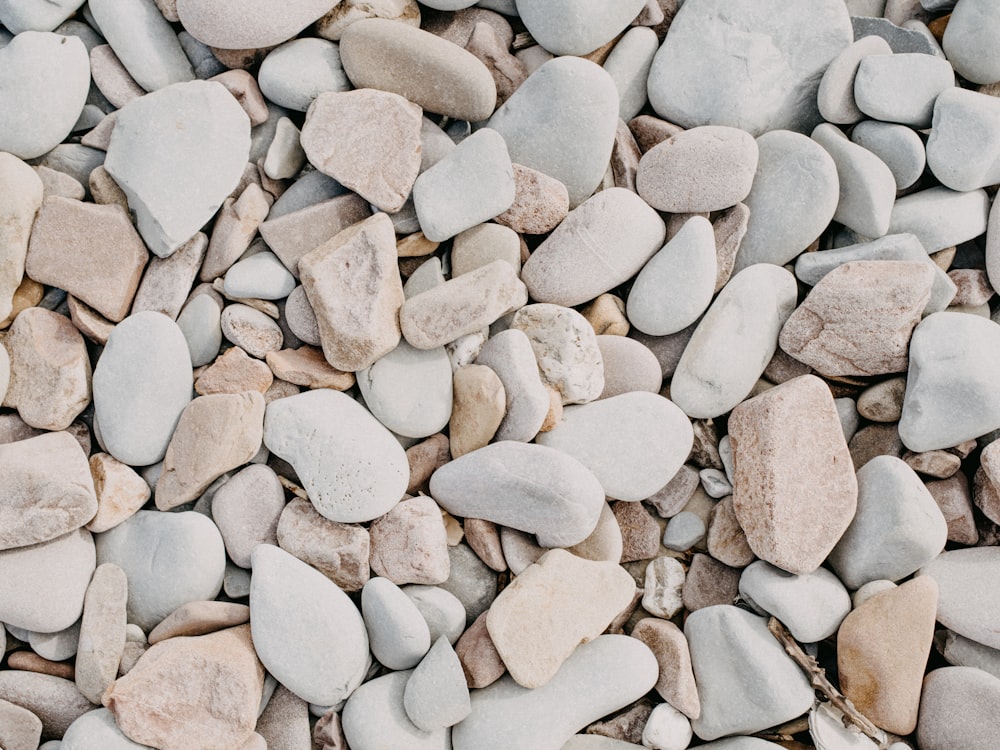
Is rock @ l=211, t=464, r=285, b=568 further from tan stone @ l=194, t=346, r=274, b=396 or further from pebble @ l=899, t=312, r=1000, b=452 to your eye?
pebble @ l=899, t=312, r=1000, b=452

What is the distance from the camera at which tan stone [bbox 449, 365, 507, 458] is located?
1175mm

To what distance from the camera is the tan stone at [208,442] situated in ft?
3.78

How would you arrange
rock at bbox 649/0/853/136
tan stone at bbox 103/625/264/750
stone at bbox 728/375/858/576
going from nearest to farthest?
1. tan stone at bbox 103/625/264/750
2. stone at bbox 728/375/858/576
3. rock at bbox 649/0/853/136

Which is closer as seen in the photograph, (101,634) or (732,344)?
(101,634)

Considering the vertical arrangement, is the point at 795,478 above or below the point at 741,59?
below

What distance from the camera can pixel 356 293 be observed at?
1.18 metres

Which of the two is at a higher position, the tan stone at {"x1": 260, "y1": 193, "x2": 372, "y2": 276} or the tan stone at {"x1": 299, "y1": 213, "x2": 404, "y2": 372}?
the tan stone at {"x1": 260, "y1": 193, "x2": 372, "y2": 276}

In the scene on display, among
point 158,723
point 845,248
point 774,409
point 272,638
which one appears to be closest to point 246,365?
point 272,638

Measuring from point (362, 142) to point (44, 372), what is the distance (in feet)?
1.81

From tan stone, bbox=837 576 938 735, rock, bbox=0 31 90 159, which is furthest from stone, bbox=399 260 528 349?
tan stone, bbox=837 576 938 735

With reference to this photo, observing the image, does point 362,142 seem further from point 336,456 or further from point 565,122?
point 336,456

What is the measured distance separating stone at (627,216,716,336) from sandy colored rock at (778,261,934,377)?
144 millimetres

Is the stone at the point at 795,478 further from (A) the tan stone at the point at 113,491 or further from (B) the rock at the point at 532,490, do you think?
(A) the tan stone at the point at 113,491

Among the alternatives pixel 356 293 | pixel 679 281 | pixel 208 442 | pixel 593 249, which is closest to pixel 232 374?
pixel 208 442
